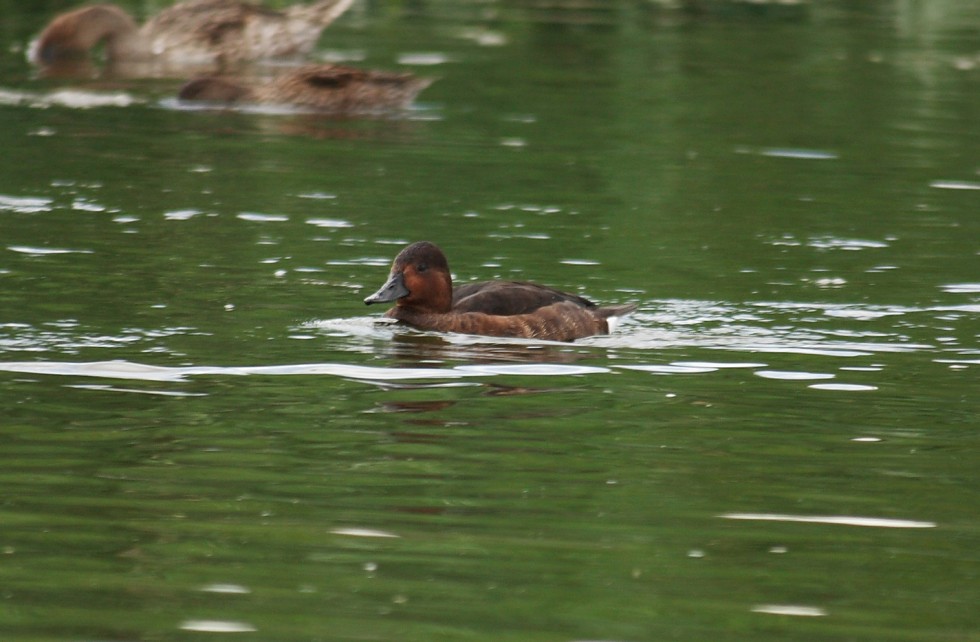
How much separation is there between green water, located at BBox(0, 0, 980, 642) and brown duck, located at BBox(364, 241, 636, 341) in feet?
0.56

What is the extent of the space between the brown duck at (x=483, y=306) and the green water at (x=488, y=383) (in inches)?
6.7

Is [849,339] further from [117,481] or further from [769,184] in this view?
[769,184]

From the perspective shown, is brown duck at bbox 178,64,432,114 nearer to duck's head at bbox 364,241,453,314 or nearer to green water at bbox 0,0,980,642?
green water at bbox 0,0,980,642

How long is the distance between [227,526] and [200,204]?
9.75m

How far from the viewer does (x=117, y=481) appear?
8.28m

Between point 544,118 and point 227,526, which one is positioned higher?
point 227,526

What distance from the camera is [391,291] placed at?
12516 millimetres

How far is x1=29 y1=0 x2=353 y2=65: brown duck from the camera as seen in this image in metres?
29.1

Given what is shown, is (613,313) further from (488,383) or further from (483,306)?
(488,383)

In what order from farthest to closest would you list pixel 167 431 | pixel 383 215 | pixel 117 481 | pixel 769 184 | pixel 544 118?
pixel 544 118
pixel 769 184
pixel 383 215
pixel 167 431
pixel 117 481

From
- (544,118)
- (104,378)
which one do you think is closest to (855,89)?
(544,118)

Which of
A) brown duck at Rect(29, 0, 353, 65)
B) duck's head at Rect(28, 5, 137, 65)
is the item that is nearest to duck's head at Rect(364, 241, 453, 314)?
duck's head at Rect(28, 5, 137, 65)

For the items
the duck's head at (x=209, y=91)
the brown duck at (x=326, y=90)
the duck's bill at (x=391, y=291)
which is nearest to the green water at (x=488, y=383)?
the duck's bill at (x=391, y=291)

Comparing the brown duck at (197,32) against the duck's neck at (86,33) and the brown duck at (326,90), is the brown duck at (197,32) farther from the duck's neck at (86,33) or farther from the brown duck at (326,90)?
the brown duck at (326,90)
